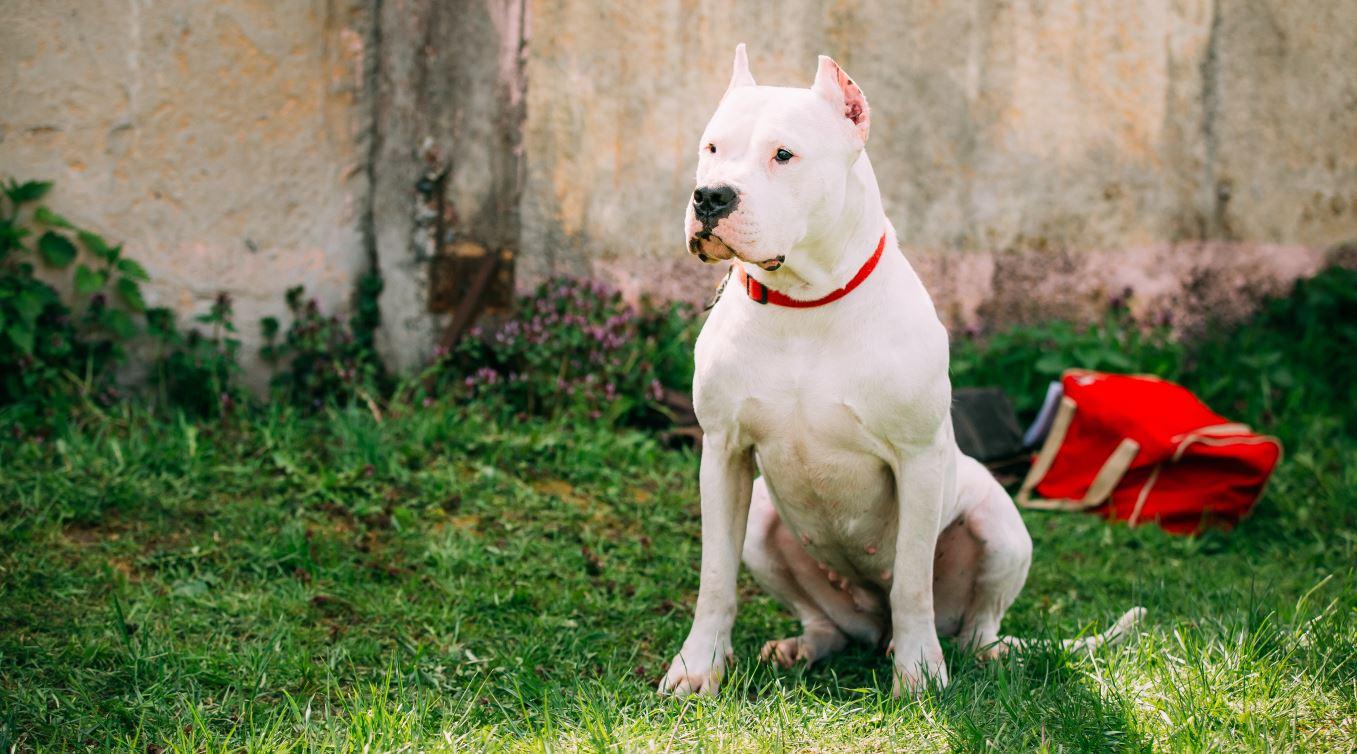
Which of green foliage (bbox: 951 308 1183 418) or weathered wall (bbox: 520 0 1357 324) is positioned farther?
green foliage (bbox: 951 308 1183 418)

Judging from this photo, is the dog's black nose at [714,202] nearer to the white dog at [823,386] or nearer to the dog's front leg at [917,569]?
the white dog at [823,386]

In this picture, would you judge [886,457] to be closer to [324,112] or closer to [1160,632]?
[1160,632]

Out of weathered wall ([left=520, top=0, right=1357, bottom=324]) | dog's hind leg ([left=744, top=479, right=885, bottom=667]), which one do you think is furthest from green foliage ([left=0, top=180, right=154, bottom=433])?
dog's hind leg ([left=744, top=479, right=885, bottom=667])

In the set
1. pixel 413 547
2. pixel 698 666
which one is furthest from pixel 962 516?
pixel 413 547

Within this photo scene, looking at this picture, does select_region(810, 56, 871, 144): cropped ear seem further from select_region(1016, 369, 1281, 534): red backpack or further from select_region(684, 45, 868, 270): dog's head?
select_region(1016, 369, 1281, 534): red backpack

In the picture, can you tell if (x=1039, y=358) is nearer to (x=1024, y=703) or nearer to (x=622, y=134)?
(x=622, y=134)

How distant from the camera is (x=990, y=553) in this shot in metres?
3.16

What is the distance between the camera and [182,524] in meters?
3.84

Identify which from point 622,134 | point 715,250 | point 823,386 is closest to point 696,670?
point 823,386

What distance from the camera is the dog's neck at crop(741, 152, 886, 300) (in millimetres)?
2709

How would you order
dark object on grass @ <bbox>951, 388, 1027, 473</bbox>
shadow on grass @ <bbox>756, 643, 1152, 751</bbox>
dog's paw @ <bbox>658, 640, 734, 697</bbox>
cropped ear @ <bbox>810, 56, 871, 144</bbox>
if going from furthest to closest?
dark object on grass @ <bbox>951, 388, 1027, 473</bbox>, dog's paw @ <bbox>658, 640, 734, 697</bbox>, cropped ear @ <bbox>810, 56, 871, 144</bbox>, shadow on grass @ <bbox>756, 643, 1152, 751</bbox>

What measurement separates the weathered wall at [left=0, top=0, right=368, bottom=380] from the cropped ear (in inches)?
123

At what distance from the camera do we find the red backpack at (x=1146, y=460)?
489cm

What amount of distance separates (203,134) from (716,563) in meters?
3.21
